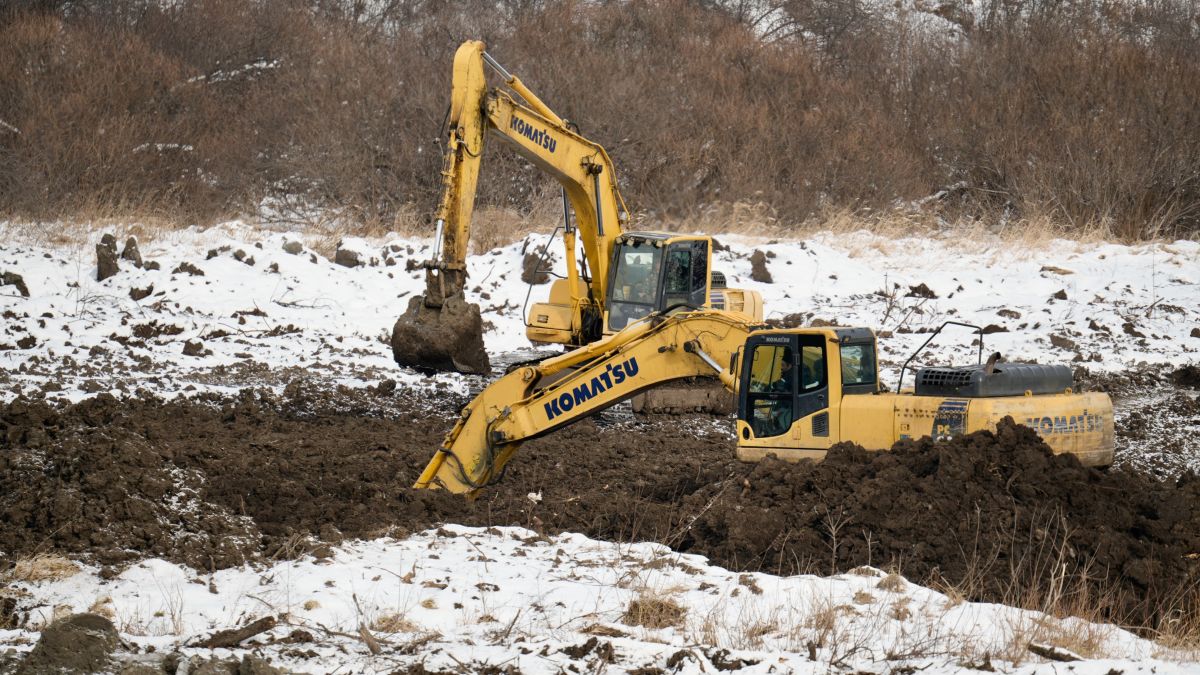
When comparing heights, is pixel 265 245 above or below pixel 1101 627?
above

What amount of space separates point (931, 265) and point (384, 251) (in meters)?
9.21

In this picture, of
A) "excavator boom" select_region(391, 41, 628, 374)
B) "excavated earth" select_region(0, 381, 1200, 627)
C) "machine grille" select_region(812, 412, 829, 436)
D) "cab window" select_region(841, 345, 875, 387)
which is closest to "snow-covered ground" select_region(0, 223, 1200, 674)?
"excavated earth" select_region(0, 381, 1200, 627)

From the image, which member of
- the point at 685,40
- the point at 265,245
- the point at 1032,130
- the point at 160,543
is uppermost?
the point at 685,40

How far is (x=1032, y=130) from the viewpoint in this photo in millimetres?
27953

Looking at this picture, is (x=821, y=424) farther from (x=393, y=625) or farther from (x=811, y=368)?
(x=393, y=625)

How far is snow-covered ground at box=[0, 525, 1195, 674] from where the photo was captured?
596 cm

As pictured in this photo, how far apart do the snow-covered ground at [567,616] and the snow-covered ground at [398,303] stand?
7.11 metres

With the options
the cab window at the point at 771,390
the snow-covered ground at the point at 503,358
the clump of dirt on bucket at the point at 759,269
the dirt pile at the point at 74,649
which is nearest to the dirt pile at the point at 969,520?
the snow-covered ground at the point at 503,358

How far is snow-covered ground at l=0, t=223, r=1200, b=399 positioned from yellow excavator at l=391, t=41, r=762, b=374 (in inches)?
72.8

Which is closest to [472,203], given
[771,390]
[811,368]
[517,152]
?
[517,152]

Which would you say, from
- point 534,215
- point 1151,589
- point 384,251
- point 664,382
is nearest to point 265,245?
point 384,251

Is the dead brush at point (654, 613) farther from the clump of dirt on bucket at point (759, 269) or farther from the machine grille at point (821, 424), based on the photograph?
the clump of dirt on bucket at point (759, 269)

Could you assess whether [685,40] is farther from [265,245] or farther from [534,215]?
[265,245]

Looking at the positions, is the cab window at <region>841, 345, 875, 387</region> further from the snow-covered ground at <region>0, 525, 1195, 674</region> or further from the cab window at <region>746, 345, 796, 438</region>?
the snow-covered ground at <region>0, 525, 1195, 674</region>
